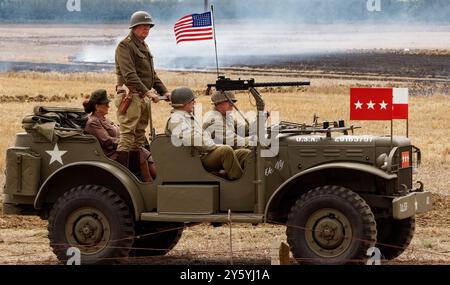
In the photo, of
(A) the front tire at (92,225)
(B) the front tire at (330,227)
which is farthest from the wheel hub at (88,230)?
(B) the front tire at (330,227)

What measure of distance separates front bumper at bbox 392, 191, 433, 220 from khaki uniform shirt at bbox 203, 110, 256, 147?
1.64 meters

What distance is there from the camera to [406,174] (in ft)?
42.0

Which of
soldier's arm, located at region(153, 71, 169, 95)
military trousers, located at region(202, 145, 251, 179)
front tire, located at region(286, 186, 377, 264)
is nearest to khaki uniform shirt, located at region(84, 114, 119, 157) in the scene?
soldier's arm, located at region(153, 71, 169, 95)

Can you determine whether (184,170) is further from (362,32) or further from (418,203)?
(362,32)

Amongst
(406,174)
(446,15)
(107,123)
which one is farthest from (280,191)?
(446,15)

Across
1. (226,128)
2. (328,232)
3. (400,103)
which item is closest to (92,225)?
(226,128)

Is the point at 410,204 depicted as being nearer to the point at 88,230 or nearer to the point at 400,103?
the point at 400,103

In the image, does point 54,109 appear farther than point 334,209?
Yes

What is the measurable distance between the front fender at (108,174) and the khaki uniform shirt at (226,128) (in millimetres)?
934

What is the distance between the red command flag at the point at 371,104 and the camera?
497 inches

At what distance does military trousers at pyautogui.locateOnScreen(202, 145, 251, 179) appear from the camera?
498 inches

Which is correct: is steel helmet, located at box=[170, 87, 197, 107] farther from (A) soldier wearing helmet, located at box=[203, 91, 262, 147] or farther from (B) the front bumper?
(B) the front bumper

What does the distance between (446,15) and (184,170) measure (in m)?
79.1

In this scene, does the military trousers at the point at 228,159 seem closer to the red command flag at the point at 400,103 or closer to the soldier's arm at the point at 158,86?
the soldier's arm at the point at 158,86
